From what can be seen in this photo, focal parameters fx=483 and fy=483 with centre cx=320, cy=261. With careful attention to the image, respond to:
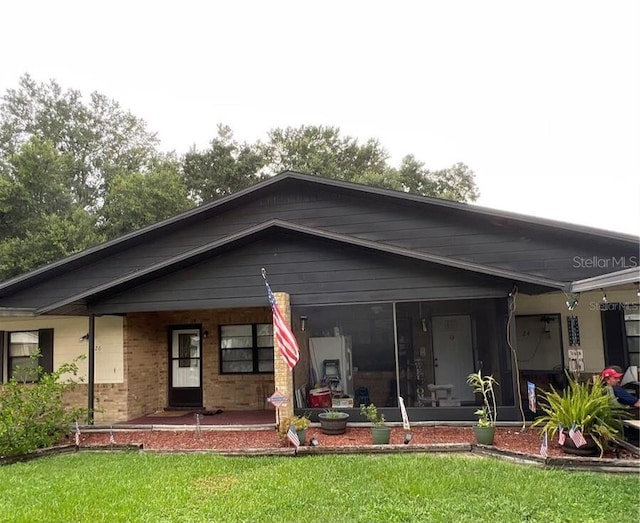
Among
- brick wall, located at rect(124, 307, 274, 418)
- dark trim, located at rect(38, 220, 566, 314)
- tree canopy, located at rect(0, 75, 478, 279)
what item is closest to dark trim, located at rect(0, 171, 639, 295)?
dark trim, located at rect(38, 220, 566, 314)

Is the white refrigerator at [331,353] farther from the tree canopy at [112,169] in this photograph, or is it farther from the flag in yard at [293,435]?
the tree canopy at [112,169]

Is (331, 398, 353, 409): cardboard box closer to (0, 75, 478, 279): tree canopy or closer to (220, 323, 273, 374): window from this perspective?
(220, 323, 273, 374): window

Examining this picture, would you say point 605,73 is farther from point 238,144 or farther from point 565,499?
point 238,144

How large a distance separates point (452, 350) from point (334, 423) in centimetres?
341

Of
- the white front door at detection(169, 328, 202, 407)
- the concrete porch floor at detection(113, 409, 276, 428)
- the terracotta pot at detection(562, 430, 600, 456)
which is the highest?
the white front door at detection(169, 328, 202, 407)

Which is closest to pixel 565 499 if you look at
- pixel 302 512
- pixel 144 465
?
pixel 302 512

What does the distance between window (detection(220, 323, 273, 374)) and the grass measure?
4.64 meters

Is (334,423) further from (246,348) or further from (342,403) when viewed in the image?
(246,348)

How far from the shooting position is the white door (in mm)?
10344

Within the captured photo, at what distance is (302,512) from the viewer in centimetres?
495

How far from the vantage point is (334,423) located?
8602 millimetres

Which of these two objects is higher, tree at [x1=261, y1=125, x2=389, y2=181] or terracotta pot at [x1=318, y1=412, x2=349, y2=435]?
tree at [x1=261, y1=125, x2=389, y2=181]

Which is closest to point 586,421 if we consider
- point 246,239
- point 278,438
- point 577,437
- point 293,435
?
point 577,437

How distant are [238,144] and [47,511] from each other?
97.6ft
